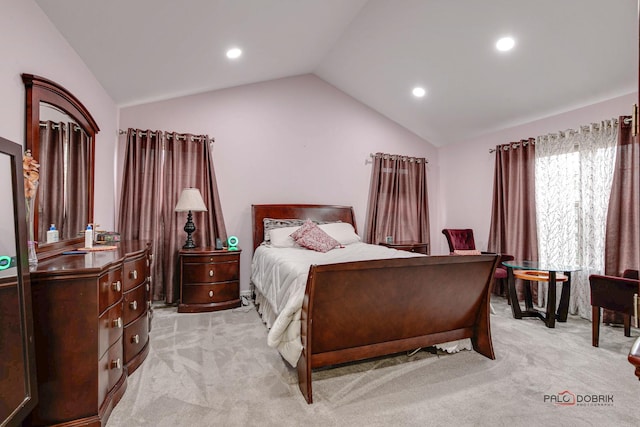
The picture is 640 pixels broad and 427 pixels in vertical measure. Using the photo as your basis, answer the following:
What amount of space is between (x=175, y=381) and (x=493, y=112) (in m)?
4.56

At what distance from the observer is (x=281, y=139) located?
448cm

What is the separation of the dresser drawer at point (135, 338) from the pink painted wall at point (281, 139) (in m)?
1.85

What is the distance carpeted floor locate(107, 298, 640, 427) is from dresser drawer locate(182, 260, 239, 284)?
0.77 m

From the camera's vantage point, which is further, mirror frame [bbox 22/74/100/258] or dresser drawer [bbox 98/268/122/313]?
mirror frame [bbox 22/74/100/258]

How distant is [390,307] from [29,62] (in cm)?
266

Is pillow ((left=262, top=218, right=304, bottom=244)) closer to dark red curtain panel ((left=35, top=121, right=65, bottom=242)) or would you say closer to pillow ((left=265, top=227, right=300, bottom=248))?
pillow ((left=265, top=227, right=300, bottom=248))

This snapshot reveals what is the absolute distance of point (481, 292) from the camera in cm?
239

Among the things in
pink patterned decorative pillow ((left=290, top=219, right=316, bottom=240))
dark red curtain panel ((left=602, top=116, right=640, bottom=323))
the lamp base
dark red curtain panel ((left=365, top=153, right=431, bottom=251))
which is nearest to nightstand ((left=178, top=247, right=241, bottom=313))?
the lamp base

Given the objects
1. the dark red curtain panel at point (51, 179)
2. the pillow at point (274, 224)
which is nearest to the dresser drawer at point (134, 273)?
the dark red curtain panel at point (51, 179)

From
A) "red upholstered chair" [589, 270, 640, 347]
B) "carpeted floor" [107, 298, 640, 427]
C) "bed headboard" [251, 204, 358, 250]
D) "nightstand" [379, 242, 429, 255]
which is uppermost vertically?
"bed headboard" [251, 204, 358, 250]

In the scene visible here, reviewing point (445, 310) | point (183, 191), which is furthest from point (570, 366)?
point (183, 191)

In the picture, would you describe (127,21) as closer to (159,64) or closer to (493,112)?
(159,64)

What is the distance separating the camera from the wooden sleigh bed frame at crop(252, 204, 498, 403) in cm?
187

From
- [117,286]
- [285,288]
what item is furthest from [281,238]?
[117,286]
